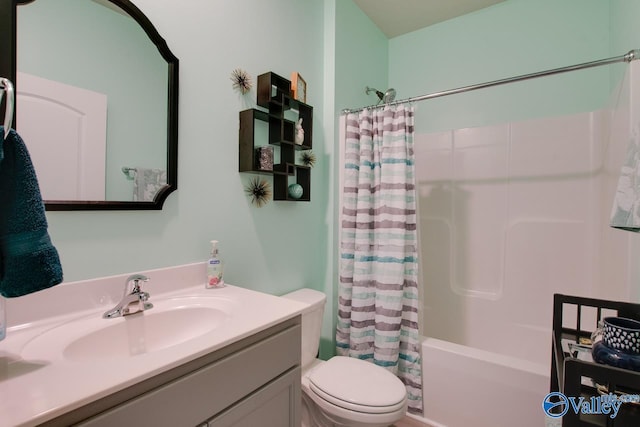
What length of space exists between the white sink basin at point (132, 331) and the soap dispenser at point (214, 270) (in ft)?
0.41

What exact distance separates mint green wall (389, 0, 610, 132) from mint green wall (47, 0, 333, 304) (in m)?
1.12

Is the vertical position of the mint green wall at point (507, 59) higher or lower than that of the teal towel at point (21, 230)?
higher

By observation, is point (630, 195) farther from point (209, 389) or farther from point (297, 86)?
point (297, 86)

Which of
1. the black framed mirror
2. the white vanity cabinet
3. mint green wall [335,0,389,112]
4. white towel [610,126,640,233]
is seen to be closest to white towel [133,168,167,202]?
the black framed mirror

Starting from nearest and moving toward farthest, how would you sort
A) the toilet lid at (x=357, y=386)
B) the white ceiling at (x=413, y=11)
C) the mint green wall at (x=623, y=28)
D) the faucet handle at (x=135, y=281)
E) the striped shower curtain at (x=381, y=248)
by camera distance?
the faucet handle at (x=135, y=281), the toilet lid at (x=357, y=386), the mint green wall at (x=623, y=28), the striped shower curtain at (x=381, y=248), the white ceiling at (x=413, y=11)

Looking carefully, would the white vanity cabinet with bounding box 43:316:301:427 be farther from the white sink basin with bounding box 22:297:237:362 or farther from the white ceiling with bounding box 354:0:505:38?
the white ceiling with bounding box 354:0:505:38

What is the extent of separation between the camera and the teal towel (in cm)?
56

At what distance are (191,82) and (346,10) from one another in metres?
1.41

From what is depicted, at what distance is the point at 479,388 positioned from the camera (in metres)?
1.45

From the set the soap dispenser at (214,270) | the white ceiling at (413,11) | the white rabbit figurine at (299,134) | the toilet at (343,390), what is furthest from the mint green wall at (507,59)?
the soap dispenser at (214,270)

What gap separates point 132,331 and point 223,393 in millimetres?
369

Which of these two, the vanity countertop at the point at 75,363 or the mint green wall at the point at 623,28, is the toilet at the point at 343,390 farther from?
the mint green wall at the point at 623,28

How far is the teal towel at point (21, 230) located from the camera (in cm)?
56

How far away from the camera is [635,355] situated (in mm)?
661
